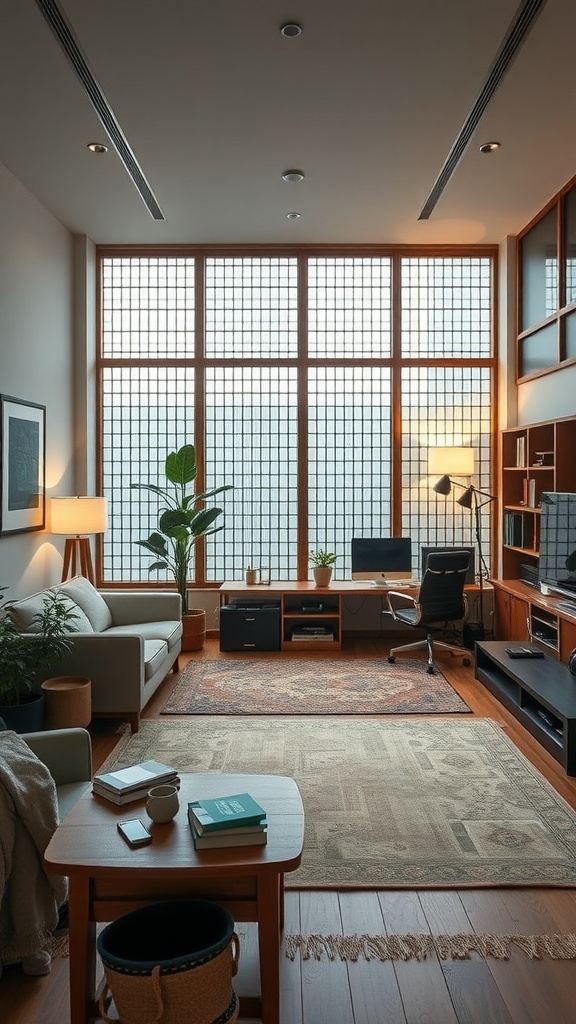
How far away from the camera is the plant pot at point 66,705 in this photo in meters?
3.80

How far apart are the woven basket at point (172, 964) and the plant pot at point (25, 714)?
5.82 feet

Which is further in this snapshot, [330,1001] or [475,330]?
[475,330]

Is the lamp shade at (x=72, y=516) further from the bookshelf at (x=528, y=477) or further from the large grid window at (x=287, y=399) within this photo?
the bookshelf at (x=528, y=477)

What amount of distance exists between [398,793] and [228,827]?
5.25 feet

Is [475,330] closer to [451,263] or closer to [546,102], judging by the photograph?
[451,263]

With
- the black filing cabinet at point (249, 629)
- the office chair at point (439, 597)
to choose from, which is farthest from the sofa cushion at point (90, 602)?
the office chair at point (439, 597)

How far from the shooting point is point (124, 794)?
2180mm

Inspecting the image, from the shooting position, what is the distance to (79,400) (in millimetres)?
6508

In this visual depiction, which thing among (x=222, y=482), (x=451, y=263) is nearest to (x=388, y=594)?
(x=222, y=482)

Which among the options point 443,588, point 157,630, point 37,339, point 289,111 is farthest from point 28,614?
point 289,111

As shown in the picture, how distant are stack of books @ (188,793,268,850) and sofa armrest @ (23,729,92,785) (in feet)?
2.61

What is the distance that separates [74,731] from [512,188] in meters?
4.73

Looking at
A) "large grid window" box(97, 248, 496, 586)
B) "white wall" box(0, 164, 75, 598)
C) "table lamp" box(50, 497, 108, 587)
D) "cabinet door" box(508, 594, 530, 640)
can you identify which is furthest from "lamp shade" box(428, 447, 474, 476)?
"white wall" box(0, 164, 75, 598)

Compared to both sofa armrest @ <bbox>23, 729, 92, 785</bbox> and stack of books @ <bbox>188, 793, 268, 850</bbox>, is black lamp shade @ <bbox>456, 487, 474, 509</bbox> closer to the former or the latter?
sofa armrest @ <bbox>23, 729, 92, 785</bbox>
